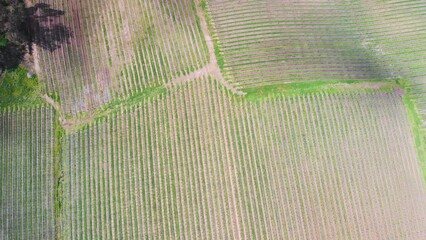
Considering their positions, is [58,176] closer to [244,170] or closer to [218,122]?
[218,122]

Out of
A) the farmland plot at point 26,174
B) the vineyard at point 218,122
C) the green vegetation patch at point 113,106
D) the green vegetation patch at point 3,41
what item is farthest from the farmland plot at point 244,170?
the green vegetation patch at point 3,41

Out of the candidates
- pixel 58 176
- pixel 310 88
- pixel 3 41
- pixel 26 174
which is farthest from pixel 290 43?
pixel 3 41

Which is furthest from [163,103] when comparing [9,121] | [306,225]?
[306,225]

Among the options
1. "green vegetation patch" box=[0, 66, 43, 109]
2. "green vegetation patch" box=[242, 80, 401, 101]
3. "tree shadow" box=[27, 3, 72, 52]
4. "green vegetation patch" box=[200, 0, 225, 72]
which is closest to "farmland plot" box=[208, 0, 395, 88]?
"green vegetation patch" box=[200, 0, 225, 72]

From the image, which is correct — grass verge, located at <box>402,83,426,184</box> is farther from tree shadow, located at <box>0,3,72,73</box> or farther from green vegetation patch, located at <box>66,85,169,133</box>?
tree shadow, located at <box>0,3,72,73</box>

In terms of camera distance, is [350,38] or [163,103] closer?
[163,103]

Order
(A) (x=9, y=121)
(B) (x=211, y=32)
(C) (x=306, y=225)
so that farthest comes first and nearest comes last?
(B) (x=211, y=32)
(A) (x=9, y=121)
(C) (x=306, y=225)

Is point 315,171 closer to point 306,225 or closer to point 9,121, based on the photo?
point 306,225
